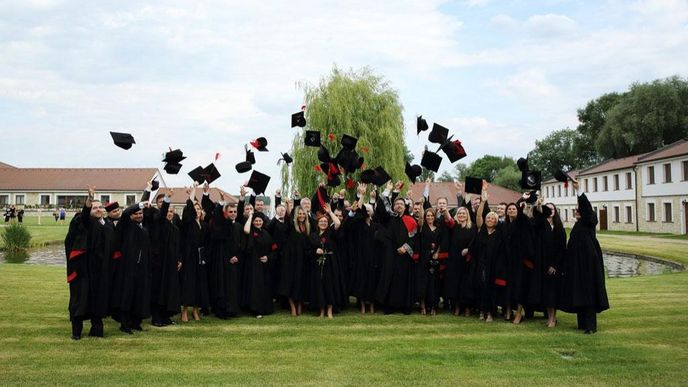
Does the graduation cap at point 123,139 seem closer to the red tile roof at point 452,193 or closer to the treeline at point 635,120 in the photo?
the red tile roof at point 452,193

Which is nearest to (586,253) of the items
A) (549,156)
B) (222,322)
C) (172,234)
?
A: (222,322)

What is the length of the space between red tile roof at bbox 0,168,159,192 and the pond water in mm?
44375

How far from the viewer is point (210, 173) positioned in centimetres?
1041

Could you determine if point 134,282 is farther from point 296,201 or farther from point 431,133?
point 431,133

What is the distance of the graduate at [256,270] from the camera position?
34.2 ft

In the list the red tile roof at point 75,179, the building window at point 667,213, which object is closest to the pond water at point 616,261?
the building window at point 667,213

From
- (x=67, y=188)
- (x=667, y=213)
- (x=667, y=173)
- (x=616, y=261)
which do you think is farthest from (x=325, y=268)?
(x=67, y=188)

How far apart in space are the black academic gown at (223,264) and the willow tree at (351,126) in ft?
66.0

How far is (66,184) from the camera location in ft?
235

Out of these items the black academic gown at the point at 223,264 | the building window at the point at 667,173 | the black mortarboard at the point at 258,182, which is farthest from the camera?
the building window at the point at 667,173

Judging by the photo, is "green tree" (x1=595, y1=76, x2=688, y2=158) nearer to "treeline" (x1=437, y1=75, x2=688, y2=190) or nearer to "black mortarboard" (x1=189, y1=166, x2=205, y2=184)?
"treeline" (x1=437, y1=75, x2=688, y2=190)

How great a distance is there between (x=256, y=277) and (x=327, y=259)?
141cm

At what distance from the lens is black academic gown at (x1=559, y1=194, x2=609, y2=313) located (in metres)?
8.87

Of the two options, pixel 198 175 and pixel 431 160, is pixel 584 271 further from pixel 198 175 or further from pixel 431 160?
pixel 198 175
